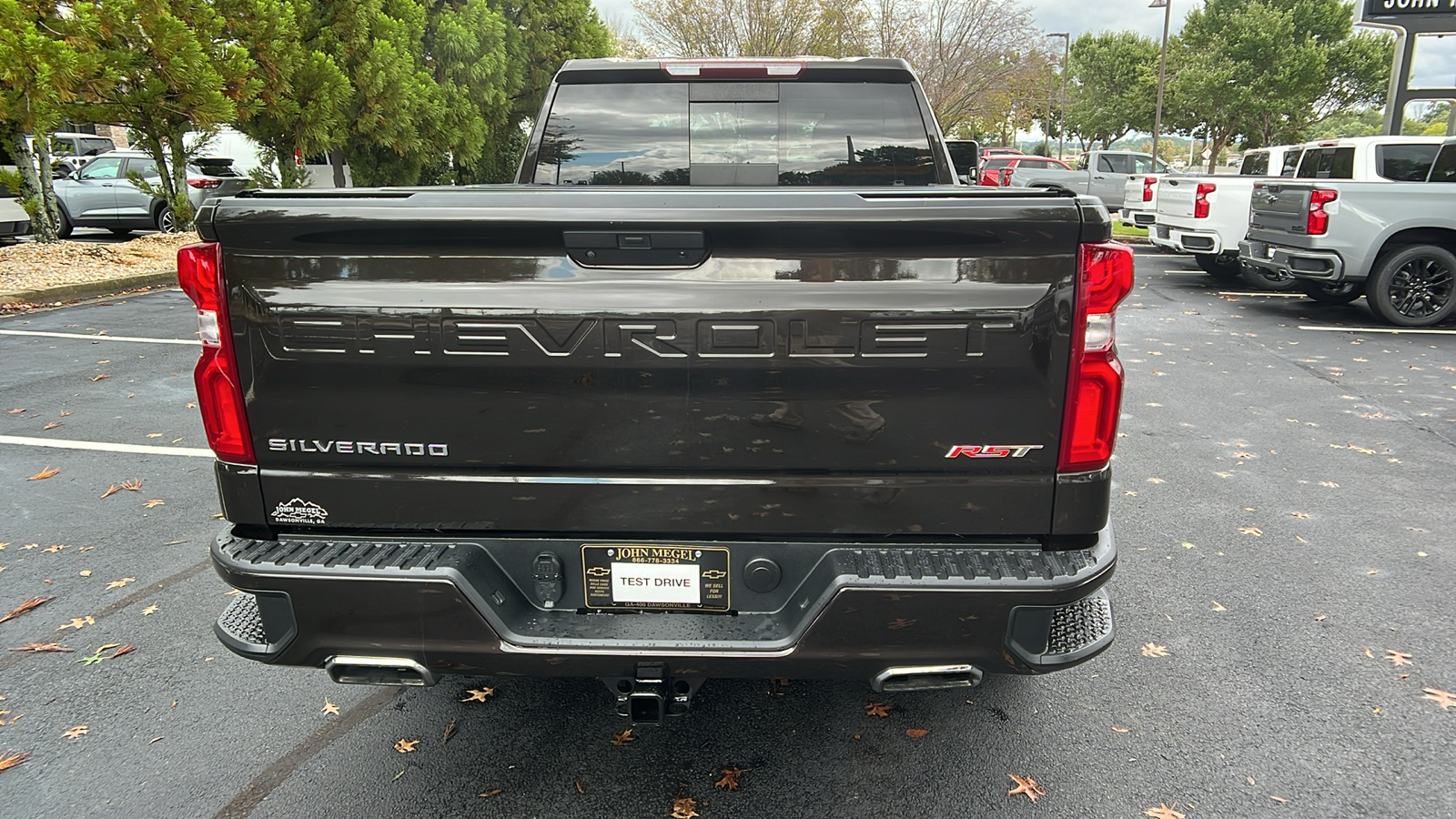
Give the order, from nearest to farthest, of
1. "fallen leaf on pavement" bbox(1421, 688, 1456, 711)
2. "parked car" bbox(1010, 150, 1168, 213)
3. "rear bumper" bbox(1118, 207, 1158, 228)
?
"fallen leaf on pavement" bbox(1421, 688, 1456, 711)
"rear bumper" bbox(1118, 207, 1158, 228)
"parked car" bbox(1010, 150, 1168, 213)

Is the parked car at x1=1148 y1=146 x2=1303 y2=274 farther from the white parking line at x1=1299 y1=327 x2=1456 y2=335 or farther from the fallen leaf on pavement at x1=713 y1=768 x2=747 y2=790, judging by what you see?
the fallen leaf on pavement at x1=713 y1=768 x2=747 y2=790

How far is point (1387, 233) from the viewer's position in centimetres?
974

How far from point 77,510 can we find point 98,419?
6.12 ft

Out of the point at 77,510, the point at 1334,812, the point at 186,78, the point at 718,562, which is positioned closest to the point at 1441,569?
the point at 1334,812

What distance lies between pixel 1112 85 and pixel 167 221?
52.7 meters

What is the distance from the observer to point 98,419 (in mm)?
6293

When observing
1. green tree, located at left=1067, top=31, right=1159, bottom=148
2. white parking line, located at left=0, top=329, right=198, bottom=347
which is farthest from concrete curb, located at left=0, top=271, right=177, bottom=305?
green tree, located at left=1067, top=31, right=1159, bottom=148

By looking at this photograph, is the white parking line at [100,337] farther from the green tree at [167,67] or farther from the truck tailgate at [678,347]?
the truck tailgate at [678,347]

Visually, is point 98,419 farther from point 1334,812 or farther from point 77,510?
point 1334,812

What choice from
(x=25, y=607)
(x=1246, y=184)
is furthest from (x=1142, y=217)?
(x=25, y=607)

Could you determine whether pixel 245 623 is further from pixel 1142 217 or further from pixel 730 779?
pixel 1142 217

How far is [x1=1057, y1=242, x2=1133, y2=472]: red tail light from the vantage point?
2074 millimetres

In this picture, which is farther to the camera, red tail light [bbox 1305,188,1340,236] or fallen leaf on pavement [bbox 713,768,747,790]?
red tail light [bbox 1305,188,1340,236]

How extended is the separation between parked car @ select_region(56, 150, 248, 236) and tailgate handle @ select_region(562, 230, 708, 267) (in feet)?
56.9
